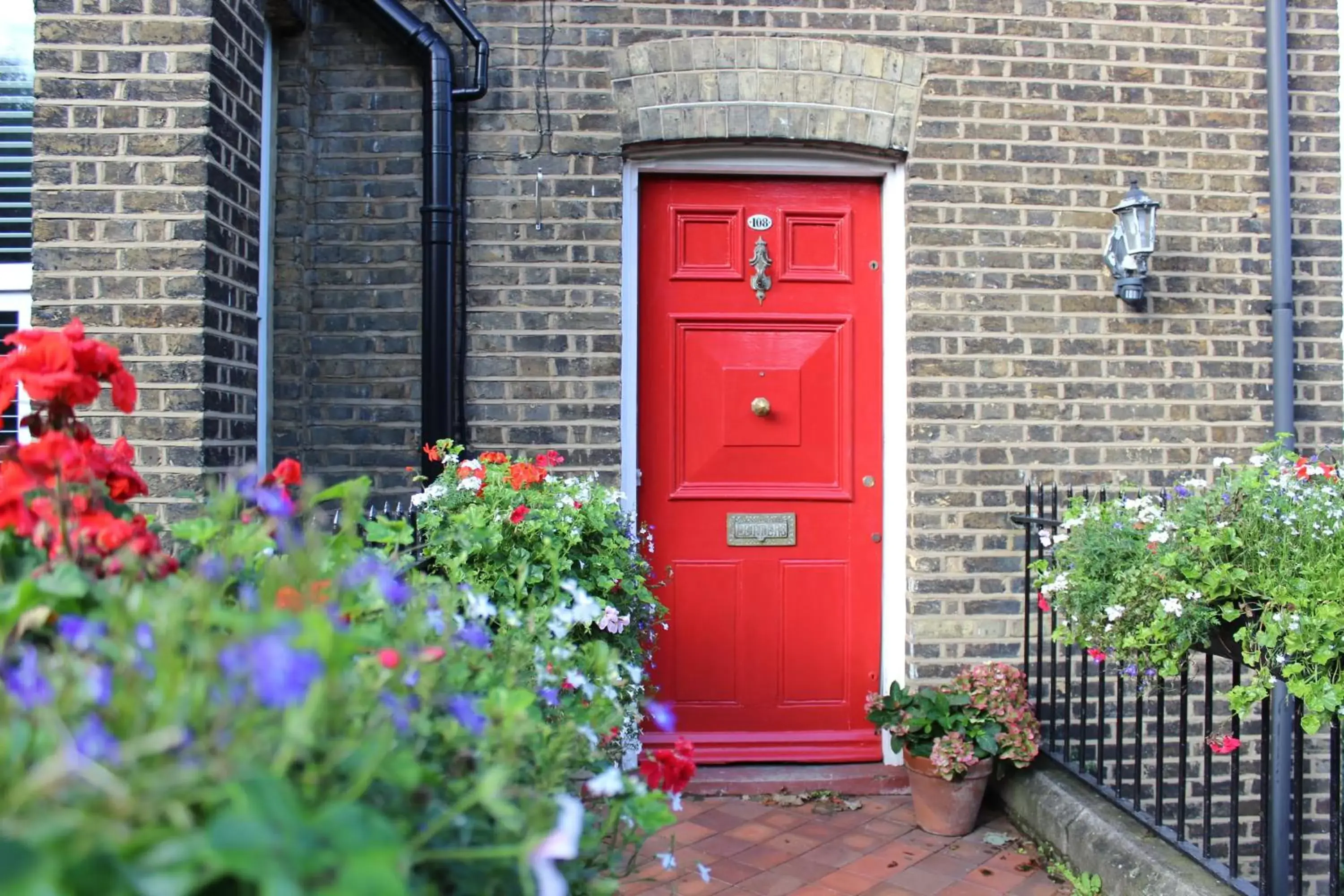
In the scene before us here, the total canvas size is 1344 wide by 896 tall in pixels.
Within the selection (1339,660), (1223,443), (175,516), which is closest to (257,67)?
(175,516)

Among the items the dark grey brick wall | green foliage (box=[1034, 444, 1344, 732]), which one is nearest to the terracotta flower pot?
green foliage (box=[1034, 444, 1344, 732])

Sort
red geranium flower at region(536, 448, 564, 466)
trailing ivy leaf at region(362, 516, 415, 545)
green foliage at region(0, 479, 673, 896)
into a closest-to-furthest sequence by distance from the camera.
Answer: green foliage at region(0, 479, 673, 896), trailing ivy leaf at region(362, 516, 415, 545), red geranium flower at region(536, 448, 564, 466)

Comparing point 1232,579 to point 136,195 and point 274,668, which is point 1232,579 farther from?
point 136,195

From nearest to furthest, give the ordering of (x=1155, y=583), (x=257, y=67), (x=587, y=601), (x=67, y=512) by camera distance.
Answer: (x=67, y=512) < (x=587, y=601) < (x=1155, y=583) < (x=257, y=67)

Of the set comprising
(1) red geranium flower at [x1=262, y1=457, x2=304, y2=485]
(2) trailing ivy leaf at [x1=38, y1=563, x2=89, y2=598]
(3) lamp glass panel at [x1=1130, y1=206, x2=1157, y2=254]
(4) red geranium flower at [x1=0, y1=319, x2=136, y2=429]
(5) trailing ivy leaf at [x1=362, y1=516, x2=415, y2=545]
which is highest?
(3) lamp glass panel at [x1=1130, y1=206, x2=1157, y2=254]

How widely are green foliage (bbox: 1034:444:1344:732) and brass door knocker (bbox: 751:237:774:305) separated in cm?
172

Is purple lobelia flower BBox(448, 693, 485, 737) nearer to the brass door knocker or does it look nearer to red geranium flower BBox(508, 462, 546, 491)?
red geranium flower BBox(508, 462, 546, 491)

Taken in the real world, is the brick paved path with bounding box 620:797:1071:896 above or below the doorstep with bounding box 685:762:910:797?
below

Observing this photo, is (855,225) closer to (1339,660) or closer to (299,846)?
(1339,660)

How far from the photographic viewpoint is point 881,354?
4254mm

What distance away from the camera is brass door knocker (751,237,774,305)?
13.7 ft

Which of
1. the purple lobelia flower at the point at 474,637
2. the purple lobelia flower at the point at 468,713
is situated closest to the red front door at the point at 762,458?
the purple lobelia flower at the point at 474,637

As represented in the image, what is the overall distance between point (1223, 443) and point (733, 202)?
2.33m

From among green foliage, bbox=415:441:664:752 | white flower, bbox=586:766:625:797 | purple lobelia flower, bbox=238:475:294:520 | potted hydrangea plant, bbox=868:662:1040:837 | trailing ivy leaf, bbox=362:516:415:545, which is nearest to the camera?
white flower, bbox=586:766:625:797
